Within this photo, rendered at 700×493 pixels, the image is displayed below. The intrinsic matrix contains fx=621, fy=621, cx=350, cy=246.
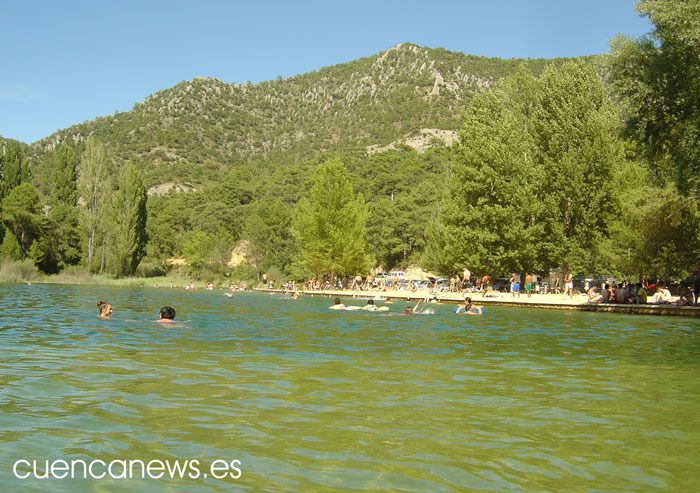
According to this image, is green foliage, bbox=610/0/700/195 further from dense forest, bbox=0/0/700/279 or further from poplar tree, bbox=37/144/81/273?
poplar tree, bbox=37/144/81/273

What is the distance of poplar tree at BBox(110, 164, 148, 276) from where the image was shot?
2876 inches

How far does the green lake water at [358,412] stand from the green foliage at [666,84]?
425 inches

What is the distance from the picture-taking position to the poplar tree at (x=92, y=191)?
74750 mm

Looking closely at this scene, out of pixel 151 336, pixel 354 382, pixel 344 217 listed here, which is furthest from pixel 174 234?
pixel 354 382

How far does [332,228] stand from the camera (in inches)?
2472

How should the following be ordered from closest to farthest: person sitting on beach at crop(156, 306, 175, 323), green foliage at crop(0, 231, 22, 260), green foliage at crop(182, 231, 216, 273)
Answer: person sitting on beach at crop(156, 306, 175, 323) < green foliage at crop(0, 231, 22, 260) < green foliage at crop(182, 231, 216, 273)

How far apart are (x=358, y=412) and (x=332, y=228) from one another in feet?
180

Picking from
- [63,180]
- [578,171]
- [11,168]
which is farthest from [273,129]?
[578,171]

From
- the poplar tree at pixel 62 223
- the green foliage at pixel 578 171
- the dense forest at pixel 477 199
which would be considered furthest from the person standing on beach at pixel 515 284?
the poplar tree at pixel 62 223

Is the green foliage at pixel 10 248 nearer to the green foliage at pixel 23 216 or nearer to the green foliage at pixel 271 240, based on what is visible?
the green foliage at pixel 23 216

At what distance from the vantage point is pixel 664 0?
23328 mm

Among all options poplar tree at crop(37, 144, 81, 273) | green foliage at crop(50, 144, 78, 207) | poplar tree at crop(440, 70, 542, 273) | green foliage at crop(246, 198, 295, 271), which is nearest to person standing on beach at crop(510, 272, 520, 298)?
poplar tree at crop(440, 70, 542, 273)

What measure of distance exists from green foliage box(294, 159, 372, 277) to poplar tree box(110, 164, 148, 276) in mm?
22081

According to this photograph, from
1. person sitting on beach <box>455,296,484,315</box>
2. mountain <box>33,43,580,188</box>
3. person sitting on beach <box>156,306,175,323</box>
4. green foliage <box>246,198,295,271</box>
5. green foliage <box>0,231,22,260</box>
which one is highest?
mountain <box>33,43,580,188</box>
